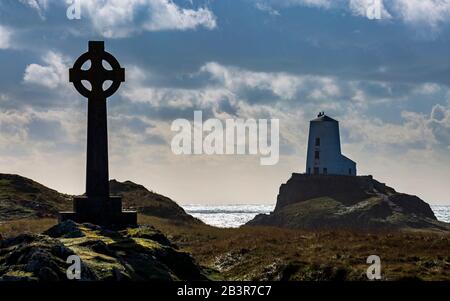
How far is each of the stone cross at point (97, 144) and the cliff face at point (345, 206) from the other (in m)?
64.8

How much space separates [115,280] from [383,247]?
42.2 ft

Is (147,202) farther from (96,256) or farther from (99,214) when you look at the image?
(96,256)

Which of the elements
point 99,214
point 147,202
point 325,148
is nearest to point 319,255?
point 99,214

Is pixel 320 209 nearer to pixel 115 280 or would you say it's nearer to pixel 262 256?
pixel 262 256

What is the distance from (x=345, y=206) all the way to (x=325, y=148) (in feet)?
34.7

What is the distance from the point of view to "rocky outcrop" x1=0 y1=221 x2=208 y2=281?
17.3 m

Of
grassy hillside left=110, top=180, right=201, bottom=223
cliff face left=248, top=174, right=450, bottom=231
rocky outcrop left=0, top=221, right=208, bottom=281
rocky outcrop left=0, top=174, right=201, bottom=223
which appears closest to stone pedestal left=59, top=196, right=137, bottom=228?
rocky outcrop left=0, top=221, right=208, bottom=281

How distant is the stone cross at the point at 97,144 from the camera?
30.0 metres

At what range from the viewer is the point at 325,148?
111m

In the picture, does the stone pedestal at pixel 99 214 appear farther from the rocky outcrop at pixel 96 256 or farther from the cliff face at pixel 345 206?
the cliff face at pixel 345 206

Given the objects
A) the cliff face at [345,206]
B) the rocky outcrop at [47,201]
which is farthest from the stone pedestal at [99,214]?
the cliff face at [345,206]

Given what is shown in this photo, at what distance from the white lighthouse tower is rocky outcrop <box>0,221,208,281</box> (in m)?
84.9

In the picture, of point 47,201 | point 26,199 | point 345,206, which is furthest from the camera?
point 345,206

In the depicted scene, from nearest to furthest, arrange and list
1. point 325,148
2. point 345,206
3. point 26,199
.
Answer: point 26,199 < point 345,206 < point 325,148
